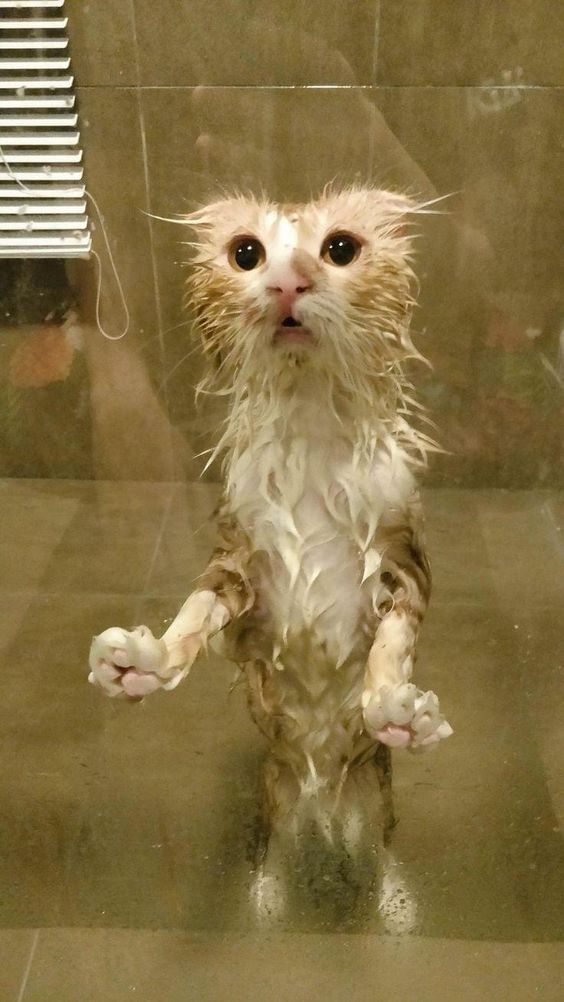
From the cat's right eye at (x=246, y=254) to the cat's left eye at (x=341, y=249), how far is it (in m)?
0.04

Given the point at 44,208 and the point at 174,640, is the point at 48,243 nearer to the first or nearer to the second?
the point at 44,208

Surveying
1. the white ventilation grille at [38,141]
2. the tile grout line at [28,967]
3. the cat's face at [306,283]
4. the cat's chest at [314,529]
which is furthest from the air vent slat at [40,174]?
the tile grout line at [28,967]

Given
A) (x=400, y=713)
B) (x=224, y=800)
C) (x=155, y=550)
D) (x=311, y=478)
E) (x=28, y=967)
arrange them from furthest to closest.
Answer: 1. (x=155, y=550)
2. (x=224, y=800)
3. (x=28, y=967)
4. (x=311, y=478)
5. (x=400, y=713)

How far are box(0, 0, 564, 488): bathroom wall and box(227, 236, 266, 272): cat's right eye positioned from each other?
0.14 metres

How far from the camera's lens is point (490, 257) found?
0.76 metres

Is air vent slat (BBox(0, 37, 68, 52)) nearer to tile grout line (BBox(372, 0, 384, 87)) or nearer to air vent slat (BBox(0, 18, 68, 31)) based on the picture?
air vent slat (BBox(0, 18, 68, 31))

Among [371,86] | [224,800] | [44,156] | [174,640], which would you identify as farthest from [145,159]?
[224,800]

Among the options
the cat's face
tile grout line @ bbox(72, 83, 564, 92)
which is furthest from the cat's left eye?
tile grout line @ bbox(72, 83, 564, 92)

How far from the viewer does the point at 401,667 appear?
507 millimetres

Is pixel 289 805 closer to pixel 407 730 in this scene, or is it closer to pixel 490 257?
pixel 407 730

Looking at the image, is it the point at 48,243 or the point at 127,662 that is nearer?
the point at 127,662

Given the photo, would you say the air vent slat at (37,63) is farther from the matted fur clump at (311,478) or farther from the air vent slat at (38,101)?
the matted fur clump at (311,478)

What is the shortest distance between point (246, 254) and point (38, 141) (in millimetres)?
311

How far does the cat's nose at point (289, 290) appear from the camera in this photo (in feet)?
1.56
